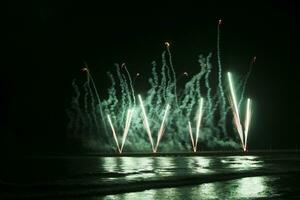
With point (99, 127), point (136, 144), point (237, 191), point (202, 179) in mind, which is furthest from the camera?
point (99, 127)

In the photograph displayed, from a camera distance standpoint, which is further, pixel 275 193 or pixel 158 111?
pixel 158 111

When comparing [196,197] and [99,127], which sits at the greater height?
[99,127]

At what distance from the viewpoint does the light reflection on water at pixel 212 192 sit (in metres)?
13.4

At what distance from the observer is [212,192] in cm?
1427

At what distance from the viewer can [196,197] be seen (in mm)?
13195

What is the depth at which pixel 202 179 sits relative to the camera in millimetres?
17625

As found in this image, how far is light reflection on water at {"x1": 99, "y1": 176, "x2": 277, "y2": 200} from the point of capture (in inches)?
526

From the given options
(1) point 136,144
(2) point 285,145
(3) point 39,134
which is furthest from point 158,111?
(3) point 39,134

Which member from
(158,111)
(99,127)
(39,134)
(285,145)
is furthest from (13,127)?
(285,145)

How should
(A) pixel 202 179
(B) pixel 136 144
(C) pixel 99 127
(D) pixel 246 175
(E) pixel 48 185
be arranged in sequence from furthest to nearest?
(C) pixel 99 127 → (B) pixel 136 144 → (D) pixel 246 175 → (A) pixel 202 179 → (E) pixel 48 185

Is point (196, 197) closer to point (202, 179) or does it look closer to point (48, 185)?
point (202, 179)

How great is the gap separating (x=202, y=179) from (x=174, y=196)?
4.36m

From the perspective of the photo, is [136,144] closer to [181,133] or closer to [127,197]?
[181,133]

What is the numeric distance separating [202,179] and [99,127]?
4191 centimetres
